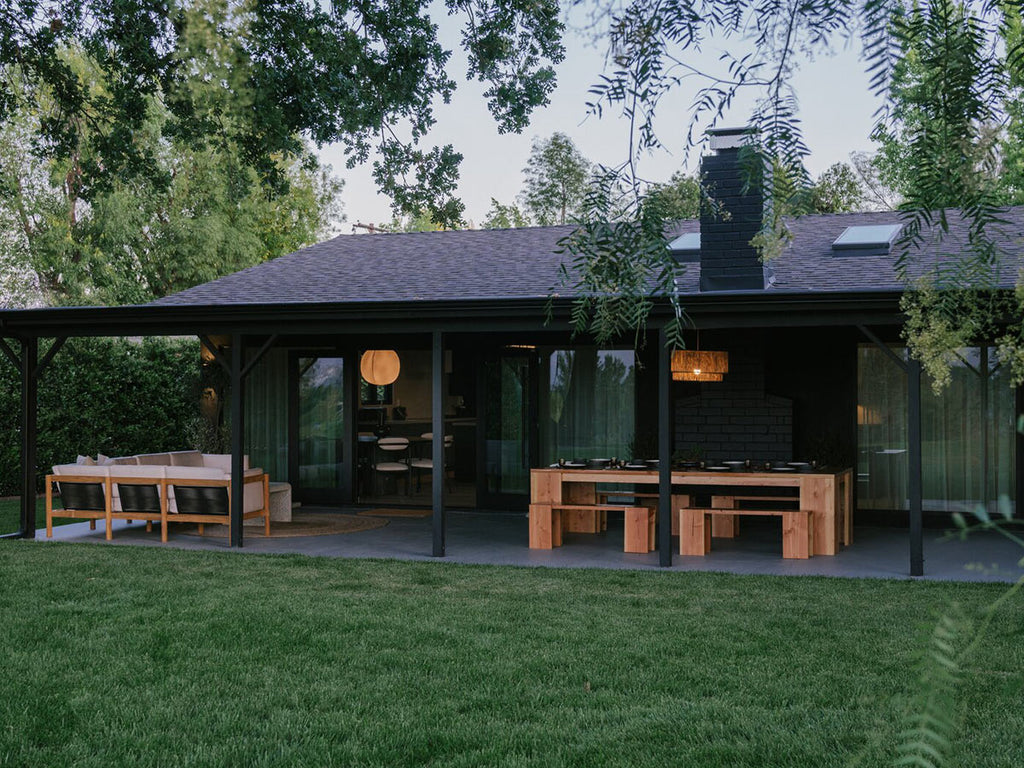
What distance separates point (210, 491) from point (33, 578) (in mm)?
2265

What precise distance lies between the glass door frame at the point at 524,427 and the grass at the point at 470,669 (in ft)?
14.8

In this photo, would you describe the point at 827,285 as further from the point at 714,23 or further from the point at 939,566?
the point at 714,23

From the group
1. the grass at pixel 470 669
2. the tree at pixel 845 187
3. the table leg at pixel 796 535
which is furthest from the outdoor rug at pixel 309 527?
the tree at pixel 845 187

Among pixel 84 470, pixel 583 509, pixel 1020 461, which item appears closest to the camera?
pixel 583 509

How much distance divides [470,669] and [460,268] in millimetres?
7876

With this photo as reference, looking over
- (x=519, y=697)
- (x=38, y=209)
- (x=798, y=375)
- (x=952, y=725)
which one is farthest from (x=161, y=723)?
(x=38, y=209)

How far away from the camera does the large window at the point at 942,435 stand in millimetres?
11148

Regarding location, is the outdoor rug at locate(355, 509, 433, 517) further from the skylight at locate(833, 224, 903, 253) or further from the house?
the skylight at locate(833, 224, 903, 253)

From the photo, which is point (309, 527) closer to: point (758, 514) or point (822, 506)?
point (758, 514)

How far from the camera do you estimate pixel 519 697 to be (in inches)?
192

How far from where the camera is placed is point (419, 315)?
909cm

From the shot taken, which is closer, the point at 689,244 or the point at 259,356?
Answer: the point at 259,356

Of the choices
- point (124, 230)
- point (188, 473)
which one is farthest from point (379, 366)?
point (124, 230)

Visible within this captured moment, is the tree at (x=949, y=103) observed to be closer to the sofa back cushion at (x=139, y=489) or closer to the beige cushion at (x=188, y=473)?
the beige cushion at (x=188, y=473)
